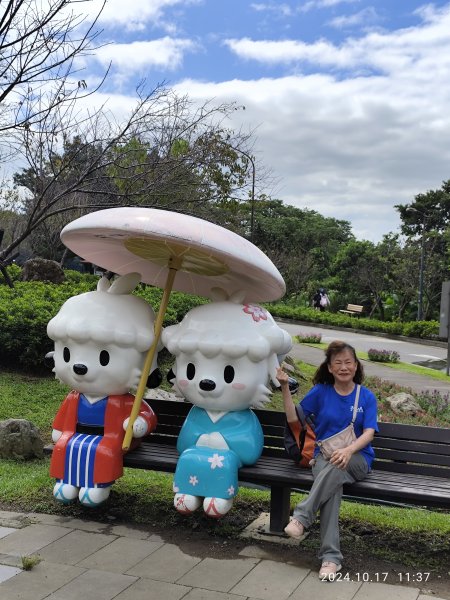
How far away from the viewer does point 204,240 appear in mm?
3643

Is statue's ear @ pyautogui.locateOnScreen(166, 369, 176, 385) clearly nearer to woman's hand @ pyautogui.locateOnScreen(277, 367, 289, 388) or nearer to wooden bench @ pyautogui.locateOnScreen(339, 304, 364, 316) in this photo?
woman's hand @ pyautogui.locateOnScreen(277, 367, 289, 388)

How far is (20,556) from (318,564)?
1.67 meters

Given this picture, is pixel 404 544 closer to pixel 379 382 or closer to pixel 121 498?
pixel 121 498

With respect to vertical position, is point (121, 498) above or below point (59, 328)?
below

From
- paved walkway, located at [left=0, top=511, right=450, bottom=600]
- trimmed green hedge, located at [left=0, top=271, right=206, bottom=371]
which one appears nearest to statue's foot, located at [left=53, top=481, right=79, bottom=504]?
paved walkway, located at [left=0, top=511, right=450, bottom=600]

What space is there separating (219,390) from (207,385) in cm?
10

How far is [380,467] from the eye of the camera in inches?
158

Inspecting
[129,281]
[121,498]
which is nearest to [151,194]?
[129,281]

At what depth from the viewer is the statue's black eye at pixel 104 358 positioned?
4.16 metres

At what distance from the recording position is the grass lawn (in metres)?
3.87

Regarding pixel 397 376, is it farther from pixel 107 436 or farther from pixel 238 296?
pixel 107 436

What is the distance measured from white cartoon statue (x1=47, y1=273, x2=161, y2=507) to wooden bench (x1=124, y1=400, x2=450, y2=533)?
218 millimetres

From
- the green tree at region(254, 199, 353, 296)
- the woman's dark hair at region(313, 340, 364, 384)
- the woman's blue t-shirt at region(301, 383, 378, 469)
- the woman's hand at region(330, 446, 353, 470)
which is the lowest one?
the woman's hand at region(330, 446, 353, 470)

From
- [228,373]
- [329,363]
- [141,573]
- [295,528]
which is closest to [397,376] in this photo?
[329,363]
